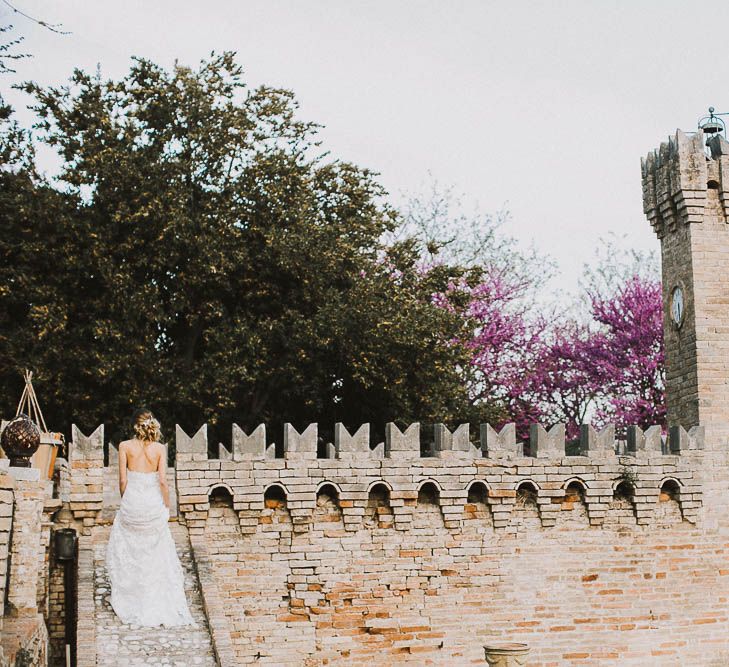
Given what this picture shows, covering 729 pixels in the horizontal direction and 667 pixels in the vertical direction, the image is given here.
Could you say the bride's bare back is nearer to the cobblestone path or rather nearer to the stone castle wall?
the cobblestone path

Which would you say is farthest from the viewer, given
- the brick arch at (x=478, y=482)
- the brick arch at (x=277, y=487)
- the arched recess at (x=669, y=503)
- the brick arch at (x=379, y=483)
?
the arched recess at (x=669, y=503)

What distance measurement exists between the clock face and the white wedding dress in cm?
999

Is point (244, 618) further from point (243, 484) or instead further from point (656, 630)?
Answer: point (656, 630)

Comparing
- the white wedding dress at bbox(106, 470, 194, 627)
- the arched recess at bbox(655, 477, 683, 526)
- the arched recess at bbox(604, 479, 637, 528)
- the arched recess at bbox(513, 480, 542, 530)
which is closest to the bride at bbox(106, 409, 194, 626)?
the white wedding dress at bbox(106, 470, 194, 627)

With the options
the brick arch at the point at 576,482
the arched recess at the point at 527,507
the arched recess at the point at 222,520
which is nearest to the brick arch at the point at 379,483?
the arched recess at the point at 222,520

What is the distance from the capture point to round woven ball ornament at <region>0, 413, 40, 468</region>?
1234 centimetres

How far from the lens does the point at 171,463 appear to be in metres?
18.2

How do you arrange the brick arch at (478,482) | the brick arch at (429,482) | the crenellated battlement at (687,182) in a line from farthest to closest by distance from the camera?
the crenellated battlement at (687,182) < the brick arch at (478,482) < the brick arch at (429,482)

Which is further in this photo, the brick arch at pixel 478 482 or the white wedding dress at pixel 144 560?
the brick arch at pixel 478 482

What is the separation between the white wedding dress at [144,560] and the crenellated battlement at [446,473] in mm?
2296

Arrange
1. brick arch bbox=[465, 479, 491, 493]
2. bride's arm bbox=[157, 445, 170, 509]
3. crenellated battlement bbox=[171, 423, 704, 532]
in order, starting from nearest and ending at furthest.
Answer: bride's arm bbox=[157, 445, 170, 509]
crenellated battlement bbox=[171, 423, 704, 532]
brick arch bbox=[465, 479, 491, 493]

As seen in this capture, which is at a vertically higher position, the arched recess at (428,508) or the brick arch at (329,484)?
the brick arch at (329,484)

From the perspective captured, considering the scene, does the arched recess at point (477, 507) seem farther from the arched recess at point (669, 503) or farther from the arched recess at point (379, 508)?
the arched recess at point (669, 503)

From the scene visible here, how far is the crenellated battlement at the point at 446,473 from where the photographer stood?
15516 millimetres
